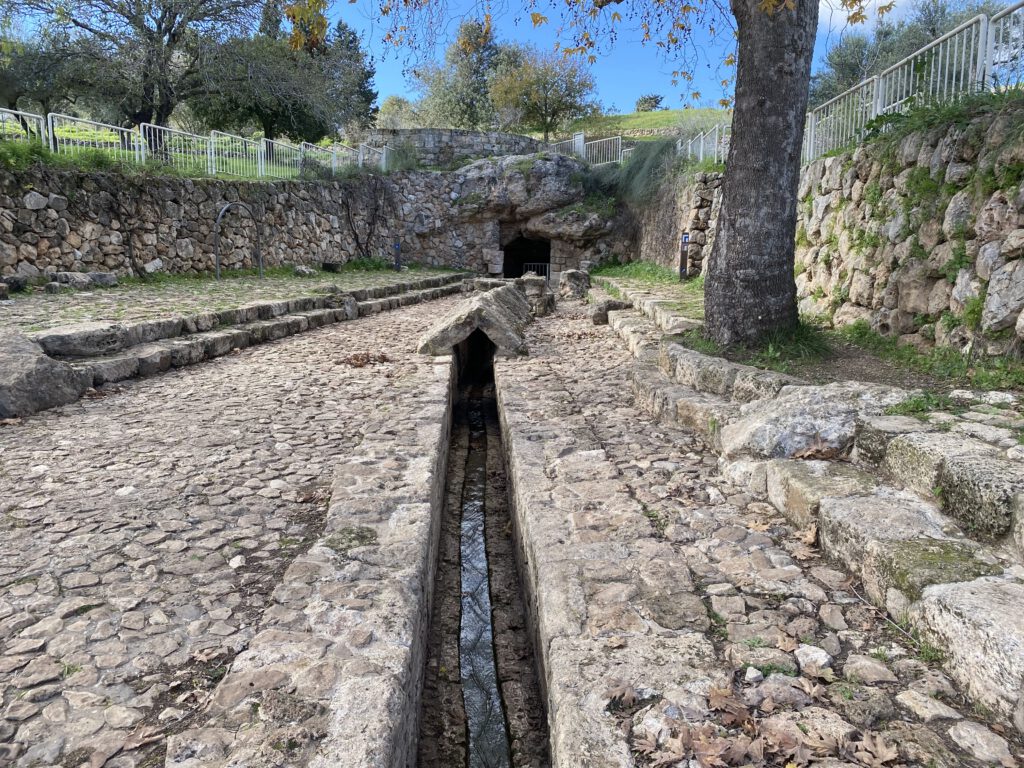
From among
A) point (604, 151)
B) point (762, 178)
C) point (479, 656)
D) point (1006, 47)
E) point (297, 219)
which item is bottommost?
point (479, 656)

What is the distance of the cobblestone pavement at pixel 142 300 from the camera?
7062mm

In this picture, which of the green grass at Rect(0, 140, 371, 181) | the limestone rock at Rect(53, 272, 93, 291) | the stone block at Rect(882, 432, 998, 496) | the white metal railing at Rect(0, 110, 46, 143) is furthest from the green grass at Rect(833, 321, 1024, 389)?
the white metal railing at Rect(0, 110, 46, 143)

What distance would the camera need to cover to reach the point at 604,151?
2494 cm

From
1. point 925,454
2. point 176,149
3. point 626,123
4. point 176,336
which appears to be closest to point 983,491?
point 925,454

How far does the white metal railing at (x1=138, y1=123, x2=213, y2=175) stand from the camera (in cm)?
1320

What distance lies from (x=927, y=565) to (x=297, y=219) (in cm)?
1676

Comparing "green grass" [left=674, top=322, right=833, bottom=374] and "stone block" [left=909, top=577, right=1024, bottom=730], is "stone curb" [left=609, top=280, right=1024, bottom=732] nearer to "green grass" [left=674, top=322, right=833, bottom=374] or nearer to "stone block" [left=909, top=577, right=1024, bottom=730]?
"stone block" [left=909, top=577, right=1024, bottom=730]

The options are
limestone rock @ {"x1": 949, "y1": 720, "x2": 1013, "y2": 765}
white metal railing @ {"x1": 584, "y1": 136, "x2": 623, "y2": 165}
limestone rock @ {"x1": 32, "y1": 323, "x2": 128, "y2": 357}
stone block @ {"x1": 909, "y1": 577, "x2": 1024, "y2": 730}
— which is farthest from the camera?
white metal railing @ {"x1": 584, "y1": 136, "x2": 623, "y2": 165}

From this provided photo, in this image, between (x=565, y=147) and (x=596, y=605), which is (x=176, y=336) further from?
(x=565, y=147)

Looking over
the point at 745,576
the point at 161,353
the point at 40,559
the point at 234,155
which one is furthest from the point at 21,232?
the point at 745,576

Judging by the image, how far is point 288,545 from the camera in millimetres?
3049

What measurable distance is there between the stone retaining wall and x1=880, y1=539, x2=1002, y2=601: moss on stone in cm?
2420

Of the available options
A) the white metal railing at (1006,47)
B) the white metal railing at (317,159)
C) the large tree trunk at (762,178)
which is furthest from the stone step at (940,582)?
the white metal railing at (317,159)

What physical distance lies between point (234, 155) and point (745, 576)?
52.1 feet
